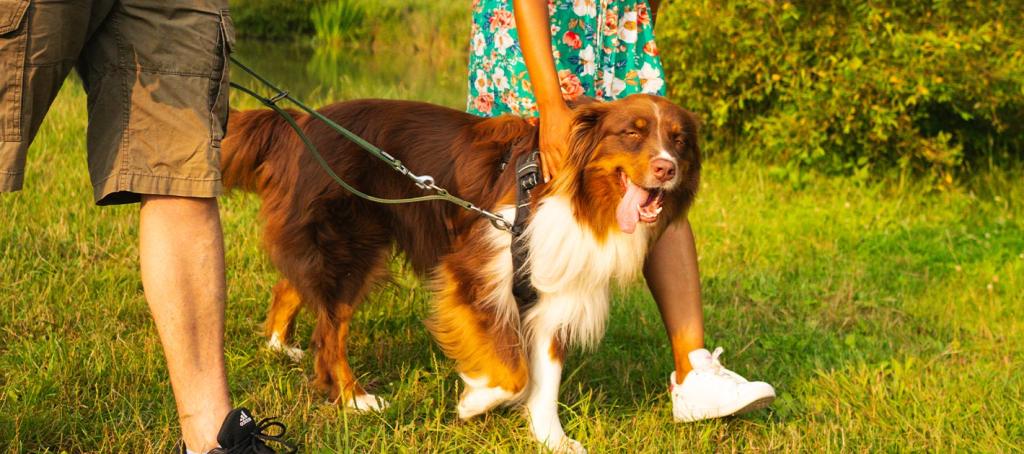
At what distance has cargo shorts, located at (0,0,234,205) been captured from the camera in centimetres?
235

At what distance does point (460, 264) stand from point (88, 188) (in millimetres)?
3569

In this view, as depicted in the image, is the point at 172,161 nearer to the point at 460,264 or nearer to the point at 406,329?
the point at 460,264

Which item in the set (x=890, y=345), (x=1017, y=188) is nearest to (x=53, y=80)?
(x=890, y=345)

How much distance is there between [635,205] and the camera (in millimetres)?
3111

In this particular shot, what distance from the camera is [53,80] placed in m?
2.38

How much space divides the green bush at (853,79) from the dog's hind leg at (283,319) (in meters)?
4.76

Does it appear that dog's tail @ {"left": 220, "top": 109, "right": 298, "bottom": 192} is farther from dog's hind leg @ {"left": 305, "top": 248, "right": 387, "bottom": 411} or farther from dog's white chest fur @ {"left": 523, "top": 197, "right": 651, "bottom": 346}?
dog's white chest fur @ {"left": 523, "top": 197, "right": 651, "bottom": 346}

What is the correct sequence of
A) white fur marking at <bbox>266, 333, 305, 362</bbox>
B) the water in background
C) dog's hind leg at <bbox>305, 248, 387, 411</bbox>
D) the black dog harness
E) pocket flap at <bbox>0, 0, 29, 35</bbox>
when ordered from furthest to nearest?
1. the water in background
2. white fur marking at <bbox>266, 333, 305, 362</bbox>
3. dog's hind leg at <bbox>305, 248, 387, 411</bbox>
4. the black dog harness
5. pocket flap at <bbox>0, 0, 29, 35</bbox>

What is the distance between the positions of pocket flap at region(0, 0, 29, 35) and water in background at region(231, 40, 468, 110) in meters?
7.81

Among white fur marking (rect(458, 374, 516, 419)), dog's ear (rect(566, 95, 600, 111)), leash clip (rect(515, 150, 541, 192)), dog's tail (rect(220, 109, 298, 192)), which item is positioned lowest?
white fur marking (rect(458, 374, 516, 419))

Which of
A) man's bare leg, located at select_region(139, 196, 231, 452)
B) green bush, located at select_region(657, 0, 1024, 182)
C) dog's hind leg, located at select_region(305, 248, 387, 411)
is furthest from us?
green bush, located at select_region(657, 0, 1024, 182)

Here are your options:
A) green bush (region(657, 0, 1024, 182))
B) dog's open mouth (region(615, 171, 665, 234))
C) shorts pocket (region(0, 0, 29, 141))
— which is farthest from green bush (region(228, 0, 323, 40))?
shorts pocket (region(0, 0, 29, 141))

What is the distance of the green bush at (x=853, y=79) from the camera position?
7.10m

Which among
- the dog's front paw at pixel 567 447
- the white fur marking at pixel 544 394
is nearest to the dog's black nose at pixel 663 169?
the white fur marking at pixel 544 394
